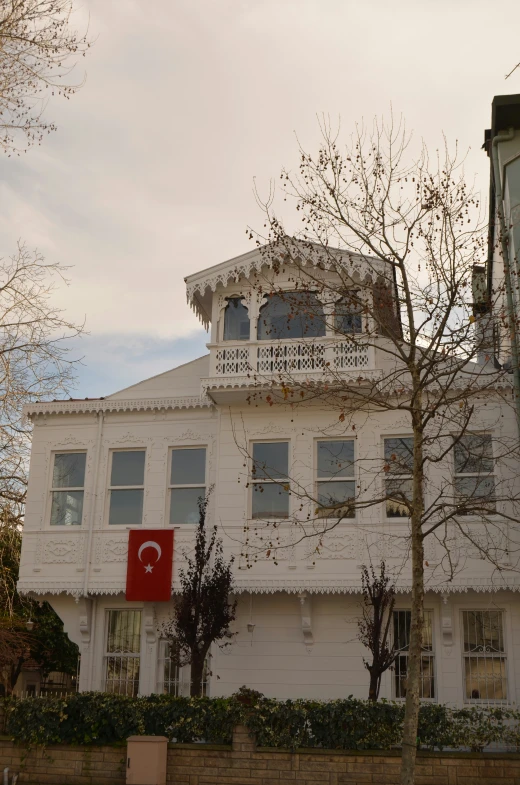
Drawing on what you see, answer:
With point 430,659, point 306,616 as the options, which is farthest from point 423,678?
point 306,616

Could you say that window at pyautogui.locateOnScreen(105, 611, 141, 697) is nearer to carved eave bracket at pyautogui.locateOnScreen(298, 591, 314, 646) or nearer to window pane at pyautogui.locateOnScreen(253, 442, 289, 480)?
carved eave bracket at pyautogui.locateOnScreen(298, 591, 314, 646)

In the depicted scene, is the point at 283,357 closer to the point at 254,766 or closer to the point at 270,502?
the point at 270,502

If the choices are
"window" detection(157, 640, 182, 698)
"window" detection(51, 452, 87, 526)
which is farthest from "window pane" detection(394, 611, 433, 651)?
"window" detection(51, 452, 87, 526)

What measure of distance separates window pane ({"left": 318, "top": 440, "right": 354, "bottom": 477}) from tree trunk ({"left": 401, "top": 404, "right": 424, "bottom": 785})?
654 centimetres

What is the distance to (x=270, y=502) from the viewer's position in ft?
59.0

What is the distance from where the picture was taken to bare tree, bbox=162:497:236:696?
16156 millimetres

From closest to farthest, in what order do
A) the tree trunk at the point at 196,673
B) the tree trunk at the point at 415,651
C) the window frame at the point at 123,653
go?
the tree trunk at the point at 415,651 → the tree trunk at the point at 196,673 → the window frame at the point at 123,653

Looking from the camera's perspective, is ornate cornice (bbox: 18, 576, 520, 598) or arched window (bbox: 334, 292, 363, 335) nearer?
arched window (bbox: 334, 292, 363, 335)

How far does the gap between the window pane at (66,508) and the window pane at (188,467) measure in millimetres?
2261

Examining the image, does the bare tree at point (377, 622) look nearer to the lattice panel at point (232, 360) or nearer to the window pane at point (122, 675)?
the lattice panel at point (232, 360)

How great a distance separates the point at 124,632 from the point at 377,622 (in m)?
5.98

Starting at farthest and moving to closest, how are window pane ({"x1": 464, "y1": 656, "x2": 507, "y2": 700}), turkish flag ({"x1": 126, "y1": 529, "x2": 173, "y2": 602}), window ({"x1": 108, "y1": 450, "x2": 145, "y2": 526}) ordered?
1. window ({"x1": 108, "y1": 450, "x2": 145, "y2": 526})
2. turkish flag ({"x1": 126, "y1": 529, "x2": 173, "y2": 602})
3. window pane ({"x1": 464, "y1": 656, "x2": 507, "y2": 700})

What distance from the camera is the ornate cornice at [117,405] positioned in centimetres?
1897

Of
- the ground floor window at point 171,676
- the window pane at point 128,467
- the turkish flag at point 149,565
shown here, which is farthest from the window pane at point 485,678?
the window pane at point 128,467
